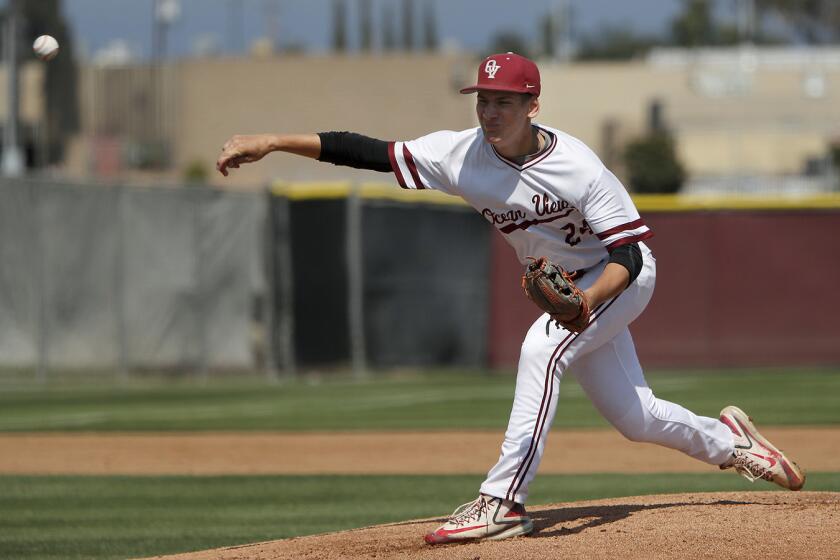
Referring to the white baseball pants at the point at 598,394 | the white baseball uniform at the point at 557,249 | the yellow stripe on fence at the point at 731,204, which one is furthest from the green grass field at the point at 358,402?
the white baseball uniform at the point at 557,249

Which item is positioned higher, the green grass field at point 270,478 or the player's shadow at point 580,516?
the player's shadow at point 580,516

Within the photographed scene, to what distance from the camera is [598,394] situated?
526 cm

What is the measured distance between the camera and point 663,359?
1700 centimetres

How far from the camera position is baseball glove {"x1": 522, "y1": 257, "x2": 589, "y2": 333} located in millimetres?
4684

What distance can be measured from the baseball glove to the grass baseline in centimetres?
201

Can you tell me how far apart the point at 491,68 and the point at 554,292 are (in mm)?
890

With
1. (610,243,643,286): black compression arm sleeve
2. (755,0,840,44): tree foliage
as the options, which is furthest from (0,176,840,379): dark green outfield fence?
(755,0,840,44): tree foliage

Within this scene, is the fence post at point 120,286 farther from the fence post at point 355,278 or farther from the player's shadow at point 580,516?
the player's shadow at point 580,516

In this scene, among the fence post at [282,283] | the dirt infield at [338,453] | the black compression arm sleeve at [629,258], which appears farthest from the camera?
the fence post at [282,283]

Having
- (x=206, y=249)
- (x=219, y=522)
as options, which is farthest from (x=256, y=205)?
(x=219, y=522)

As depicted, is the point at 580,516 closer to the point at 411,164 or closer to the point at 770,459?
the point at 770,459

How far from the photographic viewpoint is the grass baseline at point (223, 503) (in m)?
6.05

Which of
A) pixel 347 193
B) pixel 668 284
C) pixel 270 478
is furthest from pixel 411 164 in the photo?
pixel 668 284

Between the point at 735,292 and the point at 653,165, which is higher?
the point at 653,165
